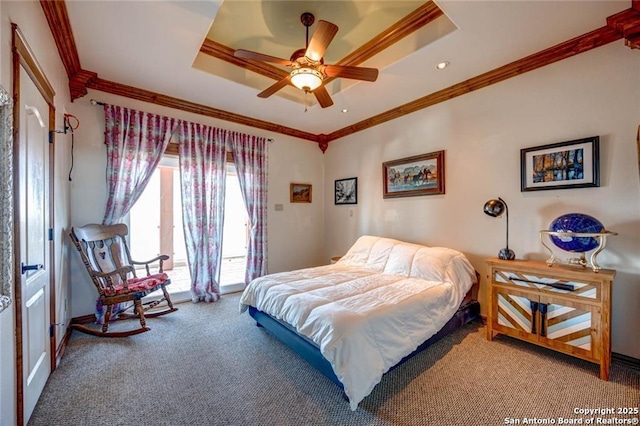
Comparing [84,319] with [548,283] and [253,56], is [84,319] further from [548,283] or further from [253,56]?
[548,283]

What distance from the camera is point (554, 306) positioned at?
2.28m

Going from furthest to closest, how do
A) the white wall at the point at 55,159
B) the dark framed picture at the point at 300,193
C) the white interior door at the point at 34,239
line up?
1. the dark framed picture at the point at 300,193
2. the white interior door at the point at 34,239
3. the white wall at the point at 55,159

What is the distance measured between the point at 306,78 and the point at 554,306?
2945 millimetres

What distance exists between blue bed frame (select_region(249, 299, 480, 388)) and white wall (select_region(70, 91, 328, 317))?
1.95m

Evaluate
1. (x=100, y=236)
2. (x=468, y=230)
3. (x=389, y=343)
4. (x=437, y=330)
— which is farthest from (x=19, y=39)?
(x=468, y=230)

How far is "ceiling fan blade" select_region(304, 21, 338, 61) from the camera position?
6.26 feet

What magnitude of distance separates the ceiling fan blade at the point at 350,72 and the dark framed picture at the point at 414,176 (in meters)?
1.65

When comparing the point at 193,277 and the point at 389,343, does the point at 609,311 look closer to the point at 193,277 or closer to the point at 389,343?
the point at 389,343

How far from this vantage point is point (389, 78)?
10.0 feet

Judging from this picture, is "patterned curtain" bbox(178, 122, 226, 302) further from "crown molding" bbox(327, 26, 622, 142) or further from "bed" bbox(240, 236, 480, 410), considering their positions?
"crown molding" bbox(327, 26, 622, 142)

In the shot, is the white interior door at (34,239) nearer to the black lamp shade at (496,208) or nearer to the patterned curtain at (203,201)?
the patterned curtain at (203,201)

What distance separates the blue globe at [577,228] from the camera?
7.14ft

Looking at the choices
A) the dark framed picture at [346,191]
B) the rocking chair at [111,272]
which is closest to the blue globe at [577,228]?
the dark framed picture at [346,191]

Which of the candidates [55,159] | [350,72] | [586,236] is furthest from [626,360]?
[55,159]
